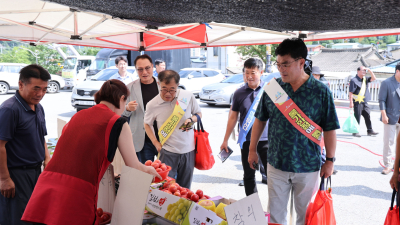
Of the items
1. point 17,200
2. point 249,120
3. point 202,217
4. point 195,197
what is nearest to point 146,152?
point 249,120

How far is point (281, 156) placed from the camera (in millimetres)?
2568

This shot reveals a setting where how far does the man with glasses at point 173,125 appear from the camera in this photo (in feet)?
11.2

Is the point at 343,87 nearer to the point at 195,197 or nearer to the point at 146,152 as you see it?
the point at 146,152

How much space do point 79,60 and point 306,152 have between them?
73.1 feet

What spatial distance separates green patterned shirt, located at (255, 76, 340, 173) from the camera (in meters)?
2.50

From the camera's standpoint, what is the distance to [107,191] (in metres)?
2.18

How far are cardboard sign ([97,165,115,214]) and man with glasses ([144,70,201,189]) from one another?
1.28 meters

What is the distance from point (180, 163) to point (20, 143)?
5.08ft

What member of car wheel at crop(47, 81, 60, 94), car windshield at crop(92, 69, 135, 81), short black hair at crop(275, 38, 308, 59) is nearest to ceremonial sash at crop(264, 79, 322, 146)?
short black hair at crop(275, 38, 308, 59)

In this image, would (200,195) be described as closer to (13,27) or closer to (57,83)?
(13,27)

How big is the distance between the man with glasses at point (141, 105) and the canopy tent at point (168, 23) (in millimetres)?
504

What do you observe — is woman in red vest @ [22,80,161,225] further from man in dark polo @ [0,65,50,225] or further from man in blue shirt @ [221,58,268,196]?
man in blue shirt @ [221,58,268,196]

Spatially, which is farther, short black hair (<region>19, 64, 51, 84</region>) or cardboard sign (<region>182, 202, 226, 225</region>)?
short black hair (<region>19, 64, 51, 84</region>)

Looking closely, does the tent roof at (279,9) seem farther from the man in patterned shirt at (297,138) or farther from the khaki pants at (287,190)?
the khaki pants at (287,190)
